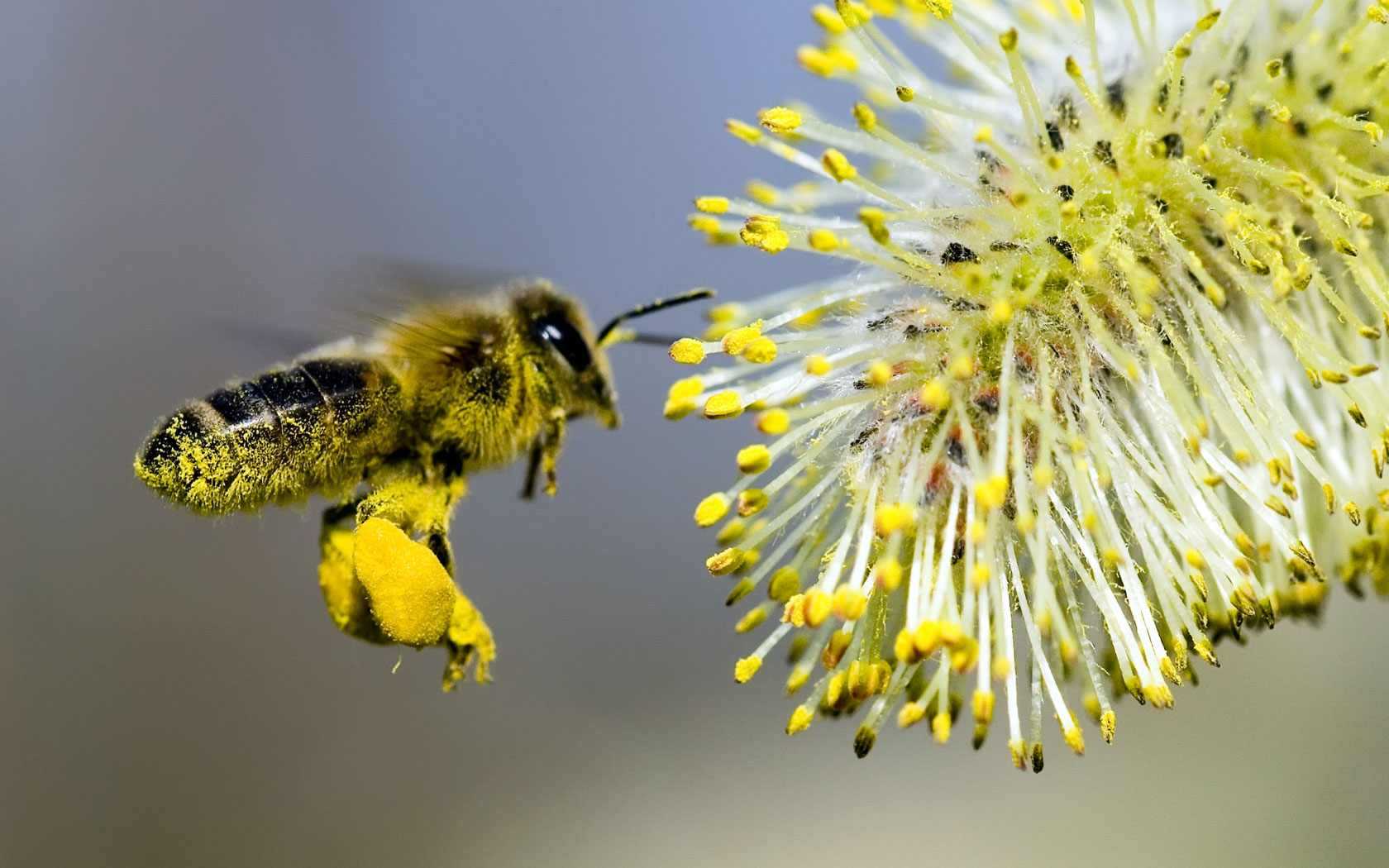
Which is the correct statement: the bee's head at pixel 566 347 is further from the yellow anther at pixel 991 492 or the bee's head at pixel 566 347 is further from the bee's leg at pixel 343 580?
the yellow anther at pixel 991 492

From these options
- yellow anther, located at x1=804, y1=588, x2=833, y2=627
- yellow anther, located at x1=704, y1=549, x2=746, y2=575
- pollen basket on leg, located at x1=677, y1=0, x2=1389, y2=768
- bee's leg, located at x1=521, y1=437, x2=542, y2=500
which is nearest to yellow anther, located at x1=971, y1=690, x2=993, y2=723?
pollen basket on leg, located at x1=677, y1=0, x2=1389, y2=768

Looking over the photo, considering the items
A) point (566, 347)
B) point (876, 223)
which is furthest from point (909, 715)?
point (566, 347)

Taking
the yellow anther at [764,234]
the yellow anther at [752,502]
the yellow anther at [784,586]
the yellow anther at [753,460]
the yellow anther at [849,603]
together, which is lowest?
the yellow anther at [849,603]

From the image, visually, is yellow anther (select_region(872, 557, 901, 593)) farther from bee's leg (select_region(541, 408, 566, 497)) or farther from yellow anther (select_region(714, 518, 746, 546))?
bee's leg (select_region(541, 408, 566, 497))

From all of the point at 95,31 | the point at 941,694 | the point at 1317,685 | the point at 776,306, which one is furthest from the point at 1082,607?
the point at 95,31

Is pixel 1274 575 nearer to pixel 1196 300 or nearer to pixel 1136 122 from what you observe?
pixel 1196 300

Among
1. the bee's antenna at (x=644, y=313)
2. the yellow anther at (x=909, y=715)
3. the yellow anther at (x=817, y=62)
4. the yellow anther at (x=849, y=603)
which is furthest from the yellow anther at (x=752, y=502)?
the yellow anther at (x=817, y=62)

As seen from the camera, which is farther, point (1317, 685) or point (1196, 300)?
point (1317, 685)
